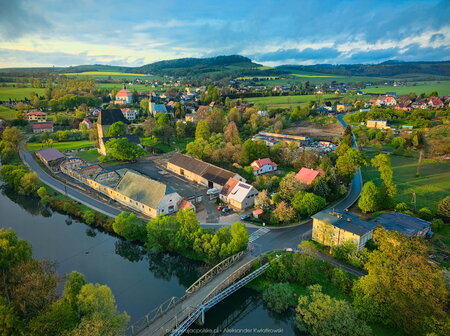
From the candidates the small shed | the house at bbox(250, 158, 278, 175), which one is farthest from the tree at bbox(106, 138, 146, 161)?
the small shed

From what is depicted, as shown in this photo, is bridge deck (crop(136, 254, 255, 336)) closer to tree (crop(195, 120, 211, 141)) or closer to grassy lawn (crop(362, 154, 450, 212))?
grassy lawn (crop(362, 154, 450, 212))

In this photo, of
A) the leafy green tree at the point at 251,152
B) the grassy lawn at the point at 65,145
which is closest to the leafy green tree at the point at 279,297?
the leafy green tree at the point at 251,152

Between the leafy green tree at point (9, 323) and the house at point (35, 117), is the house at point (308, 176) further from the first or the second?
the house at point (35, 117)

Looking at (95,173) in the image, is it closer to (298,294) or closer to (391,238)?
(298,294)

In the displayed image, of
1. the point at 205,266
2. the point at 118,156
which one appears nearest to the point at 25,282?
the point at 205,266

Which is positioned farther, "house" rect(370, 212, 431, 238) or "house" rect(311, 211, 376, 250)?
"house" rect(370, 212, 431, 238)

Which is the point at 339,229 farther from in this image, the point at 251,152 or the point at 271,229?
the point at 251,152

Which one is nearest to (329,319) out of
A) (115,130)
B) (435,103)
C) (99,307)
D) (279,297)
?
(279,297)
